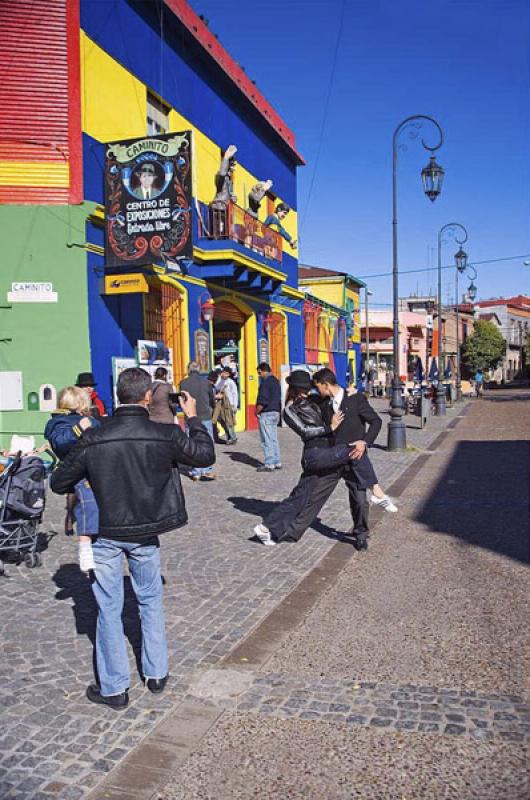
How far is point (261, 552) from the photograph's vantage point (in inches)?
271

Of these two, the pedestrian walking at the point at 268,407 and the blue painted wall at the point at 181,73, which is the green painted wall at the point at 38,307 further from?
the blue painted wall at the point at 181,73

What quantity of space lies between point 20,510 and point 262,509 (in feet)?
11.3

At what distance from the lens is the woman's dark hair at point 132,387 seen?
3.77 meters

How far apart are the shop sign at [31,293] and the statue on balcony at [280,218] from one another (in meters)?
9.62

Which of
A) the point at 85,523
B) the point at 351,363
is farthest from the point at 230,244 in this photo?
the point at 351,363

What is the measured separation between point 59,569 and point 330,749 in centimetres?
377

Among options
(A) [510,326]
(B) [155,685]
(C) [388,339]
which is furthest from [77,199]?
(A) [510,326]

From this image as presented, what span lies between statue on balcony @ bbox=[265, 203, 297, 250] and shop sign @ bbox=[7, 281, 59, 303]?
962 cm

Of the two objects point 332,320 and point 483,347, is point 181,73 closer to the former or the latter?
point 332,320

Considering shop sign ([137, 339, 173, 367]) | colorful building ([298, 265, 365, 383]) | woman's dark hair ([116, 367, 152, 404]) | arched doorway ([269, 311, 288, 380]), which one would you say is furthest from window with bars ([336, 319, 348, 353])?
woman's dark hair ([116, 367, 152, 404])

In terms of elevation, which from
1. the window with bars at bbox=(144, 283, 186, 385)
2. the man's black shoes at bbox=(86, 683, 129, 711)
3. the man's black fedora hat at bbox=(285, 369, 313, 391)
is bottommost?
the man's black shoes at bbox=(86, 683, 129, 711)

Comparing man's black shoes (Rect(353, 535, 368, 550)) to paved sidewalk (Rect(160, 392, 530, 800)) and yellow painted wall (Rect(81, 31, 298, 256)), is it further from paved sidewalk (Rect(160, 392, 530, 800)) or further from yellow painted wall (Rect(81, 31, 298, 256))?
yellow painted wall (Rect(81, 31, 298, 256))

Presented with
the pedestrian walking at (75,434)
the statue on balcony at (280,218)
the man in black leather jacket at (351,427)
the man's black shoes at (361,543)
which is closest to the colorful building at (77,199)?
the man in black leather jacket at (351,427)

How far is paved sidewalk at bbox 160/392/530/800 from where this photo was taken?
3070mm
